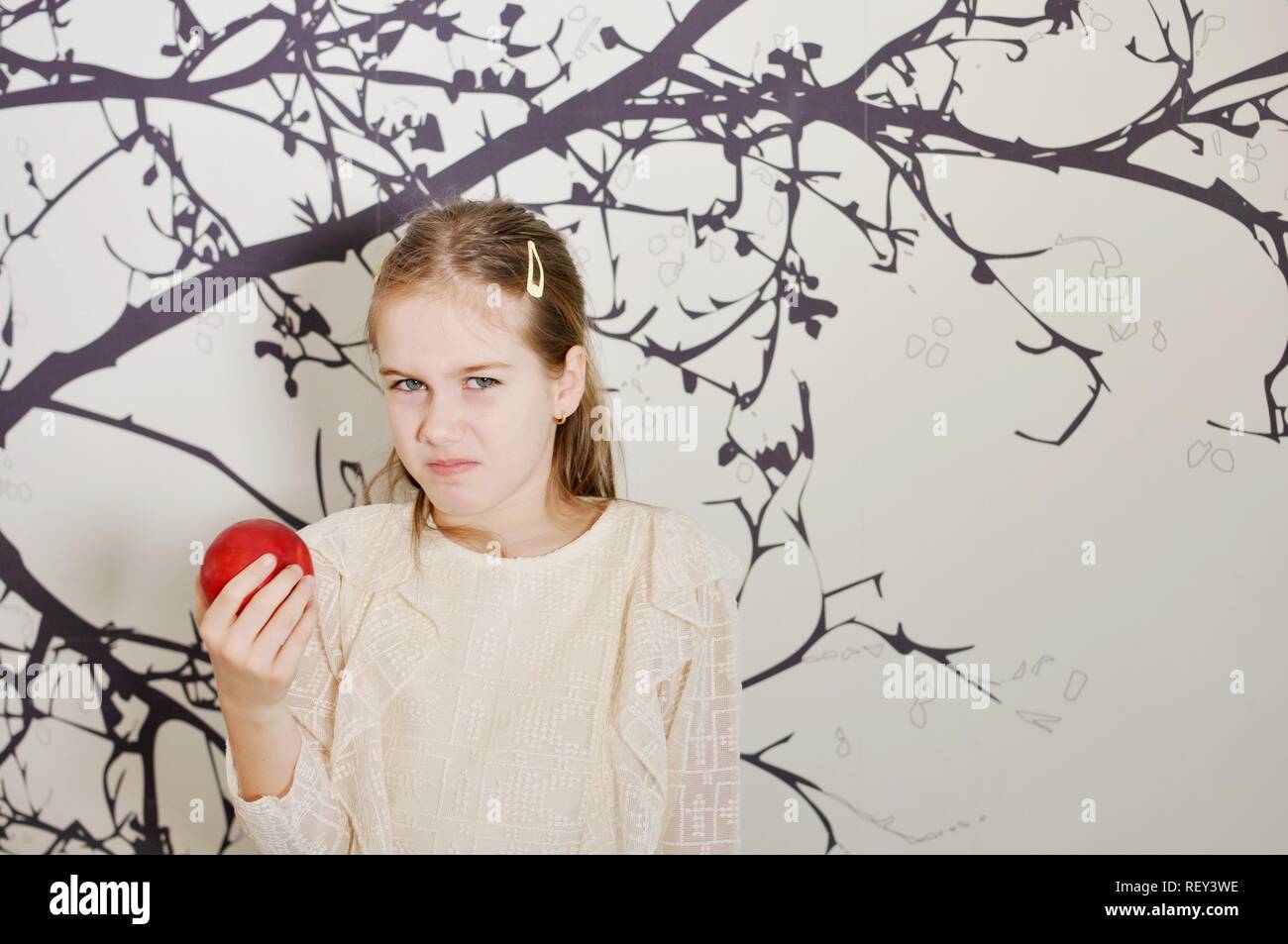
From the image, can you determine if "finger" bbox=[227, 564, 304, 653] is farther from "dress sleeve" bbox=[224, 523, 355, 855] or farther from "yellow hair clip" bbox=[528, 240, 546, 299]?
"yellow hair clip" bbox=[528, 240, 546, 299]

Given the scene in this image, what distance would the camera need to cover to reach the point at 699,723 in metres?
1.14

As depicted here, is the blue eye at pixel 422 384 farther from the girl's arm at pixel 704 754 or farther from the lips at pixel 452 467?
the girl's arm at pixel 704 754

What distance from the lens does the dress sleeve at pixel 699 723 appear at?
1140mm

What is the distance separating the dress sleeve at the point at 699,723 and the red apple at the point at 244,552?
1.27ft

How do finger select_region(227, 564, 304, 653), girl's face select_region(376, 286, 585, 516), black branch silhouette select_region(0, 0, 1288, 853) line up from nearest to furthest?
finger select_region(227, 564, 304, 653)
girl's face select_region(376, 286, 585, 516)
black branch silhouette select_region(0, 0, 1288, 853)

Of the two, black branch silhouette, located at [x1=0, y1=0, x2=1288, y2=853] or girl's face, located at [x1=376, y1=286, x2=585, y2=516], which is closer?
girl's face, located at [x1=376, y1=286, x2=585, y2=516]

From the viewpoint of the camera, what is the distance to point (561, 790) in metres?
1.09

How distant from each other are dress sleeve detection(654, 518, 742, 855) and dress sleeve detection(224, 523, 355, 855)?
0.36m

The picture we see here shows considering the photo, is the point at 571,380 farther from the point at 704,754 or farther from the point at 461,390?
the point at 704,754

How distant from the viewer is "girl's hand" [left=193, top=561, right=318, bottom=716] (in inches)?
38.2

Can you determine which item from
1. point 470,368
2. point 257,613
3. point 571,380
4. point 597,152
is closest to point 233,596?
point 257,613

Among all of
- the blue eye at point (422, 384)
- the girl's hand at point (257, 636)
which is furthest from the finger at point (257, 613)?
the blue eye at point (422, 384)

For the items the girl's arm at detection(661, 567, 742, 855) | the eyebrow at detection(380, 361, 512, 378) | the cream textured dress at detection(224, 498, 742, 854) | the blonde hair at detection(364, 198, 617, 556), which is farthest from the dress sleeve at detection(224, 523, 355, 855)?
the girl's arm at detection(661, 567, 742, 855)
